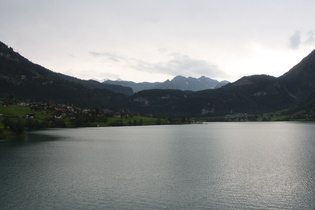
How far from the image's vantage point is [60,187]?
42.6 metres

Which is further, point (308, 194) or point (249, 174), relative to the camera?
point (249, 174)

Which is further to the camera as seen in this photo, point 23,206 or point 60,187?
point 60,187

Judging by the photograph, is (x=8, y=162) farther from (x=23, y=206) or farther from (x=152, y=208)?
(x=152, y=208)

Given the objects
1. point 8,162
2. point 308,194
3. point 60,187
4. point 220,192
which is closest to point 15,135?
point 8,162

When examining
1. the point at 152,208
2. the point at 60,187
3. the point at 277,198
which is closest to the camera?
the point at 152,208

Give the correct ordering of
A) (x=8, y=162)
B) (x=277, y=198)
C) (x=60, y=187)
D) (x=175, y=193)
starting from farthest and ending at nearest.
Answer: (x=8, y=162) → (x=60, y=187) → (x=175, y=193) → (x=277, y=198)

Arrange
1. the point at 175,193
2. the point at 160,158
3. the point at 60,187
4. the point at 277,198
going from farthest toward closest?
the point at 160,158
the point at 60,187
the point at 175,193
the point at 277,198

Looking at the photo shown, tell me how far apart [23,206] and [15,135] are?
111144 millimetres

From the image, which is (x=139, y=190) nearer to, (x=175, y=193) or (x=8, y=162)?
(x=175, y=193)

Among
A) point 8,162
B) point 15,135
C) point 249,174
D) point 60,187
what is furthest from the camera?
point 15,135

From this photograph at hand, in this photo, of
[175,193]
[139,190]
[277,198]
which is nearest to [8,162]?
[139,190]

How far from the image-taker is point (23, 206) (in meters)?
34.3

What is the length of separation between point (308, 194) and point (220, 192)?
12060mm

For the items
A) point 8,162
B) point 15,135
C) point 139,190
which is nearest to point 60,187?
point 139,190
